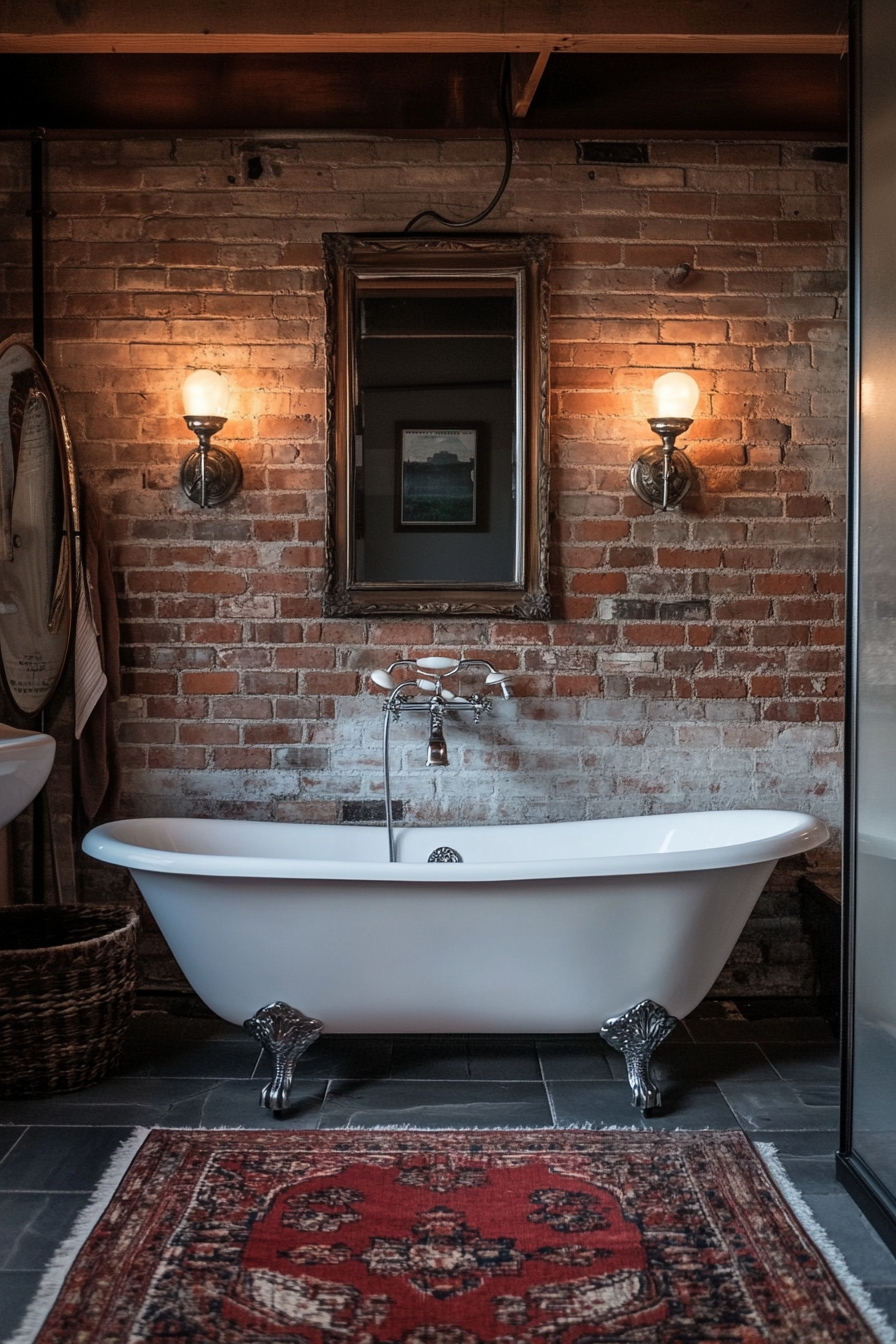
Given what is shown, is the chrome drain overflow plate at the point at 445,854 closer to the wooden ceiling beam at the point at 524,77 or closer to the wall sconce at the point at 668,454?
the wall sconce at the point at 668,454

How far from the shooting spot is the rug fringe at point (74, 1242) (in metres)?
1.71

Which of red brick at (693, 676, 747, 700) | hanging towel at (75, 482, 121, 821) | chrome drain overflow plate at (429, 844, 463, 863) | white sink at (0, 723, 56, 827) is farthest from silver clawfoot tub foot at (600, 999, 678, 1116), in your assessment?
hanging towel at (75, 482, 121, 821)

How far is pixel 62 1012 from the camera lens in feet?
8.32

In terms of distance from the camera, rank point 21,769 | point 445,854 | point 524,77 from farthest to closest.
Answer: point 445,854, point 524,77, point 21,769

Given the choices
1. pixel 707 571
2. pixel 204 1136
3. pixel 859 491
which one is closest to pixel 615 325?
pixel 707 571

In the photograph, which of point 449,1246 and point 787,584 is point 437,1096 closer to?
point 449,1246

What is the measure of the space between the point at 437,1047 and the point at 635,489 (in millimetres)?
1658

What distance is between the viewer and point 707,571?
3.25m

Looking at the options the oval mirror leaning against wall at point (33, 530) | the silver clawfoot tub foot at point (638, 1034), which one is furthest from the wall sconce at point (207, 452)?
the silver clawfoot tub foot at point (638, 1034)

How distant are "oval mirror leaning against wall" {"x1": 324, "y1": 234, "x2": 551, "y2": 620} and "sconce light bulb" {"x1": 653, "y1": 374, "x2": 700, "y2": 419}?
1.07 feet

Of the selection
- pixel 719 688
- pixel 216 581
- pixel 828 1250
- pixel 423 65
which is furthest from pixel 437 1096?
pixel 423 65

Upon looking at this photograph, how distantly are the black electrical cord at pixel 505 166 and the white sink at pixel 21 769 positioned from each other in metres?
1.81

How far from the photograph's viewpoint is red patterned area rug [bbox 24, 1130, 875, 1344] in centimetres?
171

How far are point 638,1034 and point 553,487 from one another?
1547 millimetres
